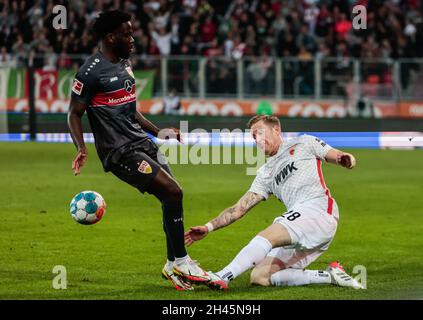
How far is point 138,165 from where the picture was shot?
9.45m

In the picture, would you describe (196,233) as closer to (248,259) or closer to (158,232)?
(248,259)

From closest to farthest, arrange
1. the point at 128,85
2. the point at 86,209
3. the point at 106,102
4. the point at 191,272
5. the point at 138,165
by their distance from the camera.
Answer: the point at 191,272, the point at 138,165, the point at 106,102, the point at 128,85, the point at 86,209

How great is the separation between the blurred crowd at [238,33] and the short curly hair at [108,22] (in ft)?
58.9

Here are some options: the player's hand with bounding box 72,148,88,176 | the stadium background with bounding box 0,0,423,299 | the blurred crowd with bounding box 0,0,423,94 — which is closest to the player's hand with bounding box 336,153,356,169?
the player's hand with bounding box 72,148,88,176

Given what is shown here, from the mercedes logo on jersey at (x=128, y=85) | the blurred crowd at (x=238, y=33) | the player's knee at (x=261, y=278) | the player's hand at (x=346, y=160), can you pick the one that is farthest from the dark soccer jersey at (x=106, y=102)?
the blurred crowd at (x=238, y=33)

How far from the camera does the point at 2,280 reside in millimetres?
9797

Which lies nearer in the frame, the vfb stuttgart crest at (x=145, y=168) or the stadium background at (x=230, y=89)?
the vfb stuttgart crest at (x=145, y=168)

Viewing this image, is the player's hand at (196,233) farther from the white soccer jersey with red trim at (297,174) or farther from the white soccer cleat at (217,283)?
the white soccer jersey with red trim at (297,174)

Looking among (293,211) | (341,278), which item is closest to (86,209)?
(293,211)

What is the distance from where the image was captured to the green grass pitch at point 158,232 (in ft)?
30.8

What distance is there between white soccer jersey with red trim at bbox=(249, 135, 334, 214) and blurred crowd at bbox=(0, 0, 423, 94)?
18.5 meters

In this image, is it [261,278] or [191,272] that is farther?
[261,278]

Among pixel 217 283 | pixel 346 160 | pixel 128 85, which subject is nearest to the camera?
pixel 346 160

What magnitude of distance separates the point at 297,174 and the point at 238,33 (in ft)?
71.1
